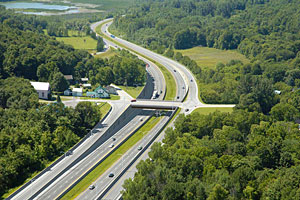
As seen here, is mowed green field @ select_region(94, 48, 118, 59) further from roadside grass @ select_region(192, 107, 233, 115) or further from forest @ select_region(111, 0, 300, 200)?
roadside grass @ select_region(192, 107, 233, 115)

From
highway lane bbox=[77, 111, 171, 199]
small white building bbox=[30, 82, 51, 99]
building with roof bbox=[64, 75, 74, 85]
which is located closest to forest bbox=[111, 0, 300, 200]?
highway lane bbox=[77, 111, 171, 199]

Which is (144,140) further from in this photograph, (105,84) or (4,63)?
(4,63)

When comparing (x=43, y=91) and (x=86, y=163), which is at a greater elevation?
(x=43, y=91)

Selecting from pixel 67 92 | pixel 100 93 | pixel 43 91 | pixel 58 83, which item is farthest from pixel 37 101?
pixel 100 93

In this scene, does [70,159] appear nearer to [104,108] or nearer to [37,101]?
[37,101]

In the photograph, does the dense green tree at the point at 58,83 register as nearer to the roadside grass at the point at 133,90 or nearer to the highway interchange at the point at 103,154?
the highway interchange at the point at 103,154

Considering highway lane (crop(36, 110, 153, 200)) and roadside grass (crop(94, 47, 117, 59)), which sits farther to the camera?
roadside grass (crop(94, 47, 117, 59))
